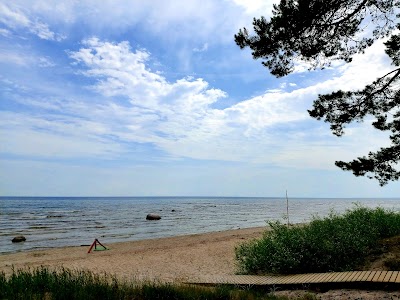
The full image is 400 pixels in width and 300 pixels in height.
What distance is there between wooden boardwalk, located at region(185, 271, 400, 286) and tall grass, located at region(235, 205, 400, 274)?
90 centimetres

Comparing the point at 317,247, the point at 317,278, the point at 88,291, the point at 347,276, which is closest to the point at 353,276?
the point at 347,276

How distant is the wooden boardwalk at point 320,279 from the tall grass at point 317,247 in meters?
0.90

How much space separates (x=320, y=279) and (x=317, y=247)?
2173 millimetres

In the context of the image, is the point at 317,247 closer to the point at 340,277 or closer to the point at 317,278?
the point at 317,278

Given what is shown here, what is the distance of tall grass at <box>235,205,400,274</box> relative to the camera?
9836 millimetres

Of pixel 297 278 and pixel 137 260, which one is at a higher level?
pixel 297 278

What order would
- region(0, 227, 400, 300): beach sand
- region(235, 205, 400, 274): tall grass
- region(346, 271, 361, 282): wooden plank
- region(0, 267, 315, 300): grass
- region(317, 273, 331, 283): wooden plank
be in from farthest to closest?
region(0, 227, 400, 300): beach sand
region(235, 205, 400, 274): tall grass
region(317, 273, 331, 283): wooden plank
region(346, 271, 361, 282): wooden plank
region(0, 267, 315, 300): grass

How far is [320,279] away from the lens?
809 cm

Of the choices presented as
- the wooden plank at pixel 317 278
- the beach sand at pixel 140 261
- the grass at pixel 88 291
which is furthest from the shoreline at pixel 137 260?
the grass at pixel 88 291

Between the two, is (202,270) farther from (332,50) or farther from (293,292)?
(332,50)

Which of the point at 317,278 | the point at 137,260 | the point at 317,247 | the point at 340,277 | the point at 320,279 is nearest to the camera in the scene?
the point at 340,277

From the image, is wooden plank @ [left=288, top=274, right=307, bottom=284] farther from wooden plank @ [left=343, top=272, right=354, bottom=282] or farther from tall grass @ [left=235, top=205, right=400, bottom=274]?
wooden plank @ [left=343, top=272, right=354, bottom=282]

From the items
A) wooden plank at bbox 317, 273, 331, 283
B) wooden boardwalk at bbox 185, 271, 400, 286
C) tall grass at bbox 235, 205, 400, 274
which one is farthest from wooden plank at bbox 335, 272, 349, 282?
tall grass at bbox 235, 205, 400, 274

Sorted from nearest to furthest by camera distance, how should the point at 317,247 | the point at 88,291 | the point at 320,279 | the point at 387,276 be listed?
the point at 88,291 < the point at 387,276 < the point at 320,279 < the point at 317,247
